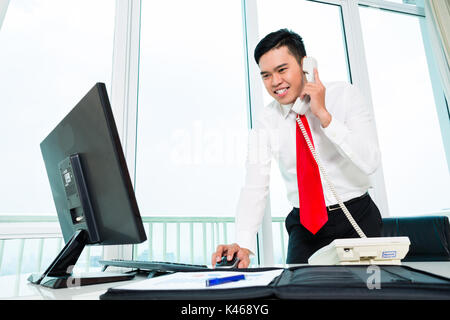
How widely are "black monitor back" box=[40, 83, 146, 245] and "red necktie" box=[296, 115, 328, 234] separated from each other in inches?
31.7

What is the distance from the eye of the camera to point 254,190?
1.43 m

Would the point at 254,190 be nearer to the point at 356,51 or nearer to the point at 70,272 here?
the point at 70,272

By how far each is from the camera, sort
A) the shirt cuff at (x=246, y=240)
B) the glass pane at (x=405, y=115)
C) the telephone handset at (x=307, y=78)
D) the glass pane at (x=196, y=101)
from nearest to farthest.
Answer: the shirt cuff at (x=246, y=240)
the telephone handset at (x=307, y=78)
the glass pane at (x=196, y=101)
the glass pane at (x=405, y=115)

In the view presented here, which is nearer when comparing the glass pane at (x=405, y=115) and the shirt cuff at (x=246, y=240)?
the shirt cuff at (x=246, y=240)

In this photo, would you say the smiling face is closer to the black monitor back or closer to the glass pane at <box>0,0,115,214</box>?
the black monitor back

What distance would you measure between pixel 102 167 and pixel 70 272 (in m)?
0.29

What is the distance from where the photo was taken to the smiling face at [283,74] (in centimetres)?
144

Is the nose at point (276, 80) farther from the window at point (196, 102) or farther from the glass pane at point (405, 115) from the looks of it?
the glass pane at point (405, 115)

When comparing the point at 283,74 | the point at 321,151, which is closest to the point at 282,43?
the point at 283,74

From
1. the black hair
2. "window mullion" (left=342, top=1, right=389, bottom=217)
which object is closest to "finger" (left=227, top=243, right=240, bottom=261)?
the black hair

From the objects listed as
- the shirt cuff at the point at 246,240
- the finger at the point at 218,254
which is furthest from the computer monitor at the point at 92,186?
the shirt cuff at the point at 246,240

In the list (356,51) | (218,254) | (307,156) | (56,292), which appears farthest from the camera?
(356,51)

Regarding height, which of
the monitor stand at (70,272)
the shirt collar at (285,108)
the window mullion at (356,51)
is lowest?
the monitor stand at (70,272)
